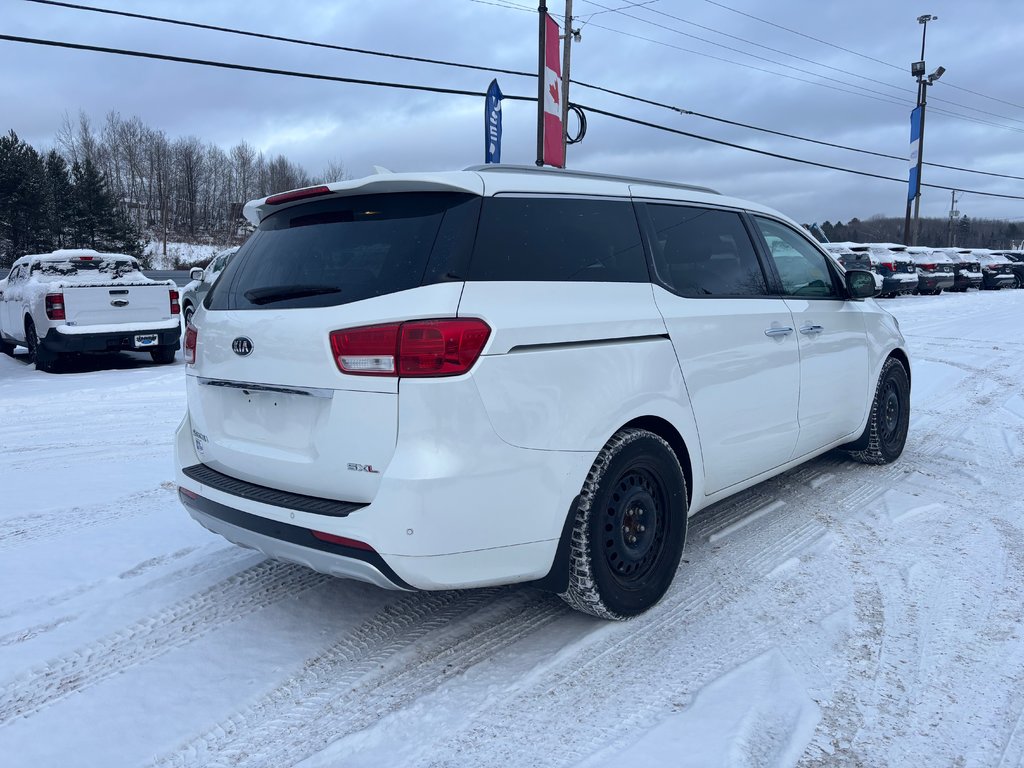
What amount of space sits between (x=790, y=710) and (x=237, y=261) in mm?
2918

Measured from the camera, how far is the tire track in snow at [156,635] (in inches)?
109

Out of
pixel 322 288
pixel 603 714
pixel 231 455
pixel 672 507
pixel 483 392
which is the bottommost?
pixel 603 714

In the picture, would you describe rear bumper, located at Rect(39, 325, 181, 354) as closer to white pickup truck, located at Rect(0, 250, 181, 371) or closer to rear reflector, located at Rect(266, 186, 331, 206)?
white pickup truck, located at Rect(0, 250, 181, 371)

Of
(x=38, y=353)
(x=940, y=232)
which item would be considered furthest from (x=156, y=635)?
(x=940, y=232)

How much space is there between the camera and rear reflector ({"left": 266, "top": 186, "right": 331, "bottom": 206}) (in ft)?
10.4

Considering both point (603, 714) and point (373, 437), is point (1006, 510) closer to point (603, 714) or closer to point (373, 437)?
point (603, 714)

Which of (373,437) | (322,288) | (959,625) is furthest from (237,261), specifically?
(959,625)

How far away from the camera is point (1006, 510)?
4.64m

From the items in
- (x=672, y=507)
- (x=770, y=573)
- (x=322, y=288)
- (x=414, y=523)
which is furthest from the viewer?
(x=770, y=573)

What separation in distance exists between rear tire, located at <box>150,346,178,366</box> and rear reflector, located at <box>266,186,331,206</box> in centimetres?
897

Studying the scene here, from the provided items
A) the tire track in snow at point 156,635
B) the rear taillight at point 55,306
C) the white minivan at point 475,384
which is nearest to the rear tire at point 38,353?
the rear taillight at point 55,306

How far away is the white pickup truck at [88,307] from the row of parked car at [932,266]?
17.3 meters

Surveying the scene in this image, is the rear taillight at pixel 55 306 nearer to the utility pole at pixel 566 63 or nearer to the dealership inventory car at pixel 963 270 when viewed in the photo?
the utility pole at pixel 566 63

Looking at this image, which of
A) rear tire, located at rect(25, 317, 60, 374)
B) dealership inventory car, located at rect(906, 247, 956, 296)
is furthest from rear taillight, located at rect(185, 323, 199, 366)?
dealership inventory car, located at rect(906, 247, 956, 296)
